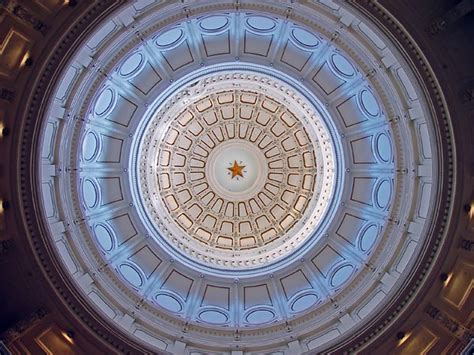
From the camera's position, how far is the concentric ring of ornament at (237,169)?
24.2 m

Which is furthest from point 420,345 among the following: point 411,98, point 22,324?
point 22,324

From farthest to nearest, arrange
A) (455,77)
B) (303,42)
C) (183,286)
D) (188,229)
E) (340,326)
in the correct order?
(188,229) < (183,286) < (303,42) < (340,326) < (455,77)

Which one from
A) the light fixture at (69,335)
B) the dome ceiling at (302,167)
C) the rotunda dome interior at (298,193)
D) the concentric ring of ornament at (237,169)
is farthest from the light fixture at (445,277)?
the light fixture at (69,335)

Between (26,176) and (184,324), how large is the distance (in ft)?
29.6

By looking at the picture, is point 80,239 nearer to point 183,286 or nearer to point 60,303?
point 60,303

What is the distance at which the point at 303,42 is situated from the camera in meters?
20.8

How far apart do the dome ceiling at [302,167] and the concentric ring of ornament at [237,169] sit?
166 millimetres

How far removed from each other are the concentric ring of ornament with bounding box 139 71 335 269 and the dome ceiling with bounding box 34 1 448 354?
0.17 metres

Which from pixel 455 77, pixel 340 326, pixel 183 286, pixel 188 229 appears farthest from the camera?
pixel 188 229

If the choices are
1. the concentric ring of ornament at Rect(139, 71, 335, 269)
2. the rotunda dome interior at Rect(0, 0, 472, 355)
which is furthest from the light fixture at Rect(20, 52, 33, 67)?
the concentric ring of ornament at Rect(139, 71, 335, 269)

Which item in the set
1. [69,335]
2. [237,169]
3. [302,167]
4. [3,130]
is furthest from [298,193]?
[3,130]

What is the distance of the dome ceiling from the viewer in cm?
1828

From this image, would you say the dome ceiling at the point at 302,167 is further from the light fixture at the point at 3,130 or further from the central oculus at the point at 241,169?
the central oculus at the point at 241,169

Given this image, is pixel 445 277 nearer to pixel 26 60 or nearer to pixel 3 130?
pixel 3 130
